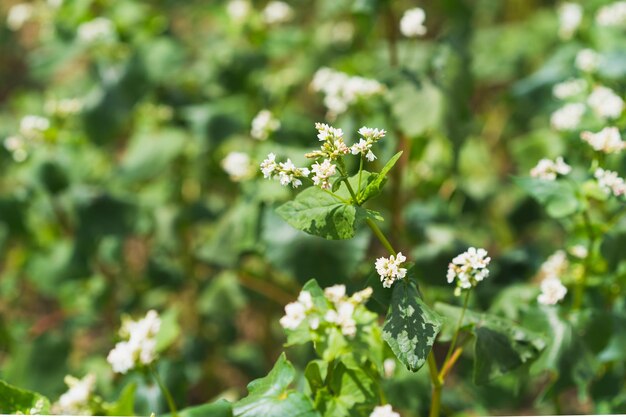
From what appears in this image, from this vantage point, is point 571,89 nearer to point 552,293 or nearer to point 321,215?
point 552,293

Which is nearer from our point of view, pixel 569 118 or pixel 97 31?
pixel 569 118

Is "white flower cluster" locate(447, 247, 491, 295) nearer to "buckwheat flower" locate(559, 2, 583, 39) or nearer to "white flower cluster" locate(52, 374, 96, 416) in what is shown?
"white flower cluster" locate(52, 374, 96, 416)

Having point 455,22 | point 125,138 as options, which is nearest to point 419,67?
point 455,22

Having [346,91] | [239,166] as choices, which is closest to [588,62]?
[346,91]

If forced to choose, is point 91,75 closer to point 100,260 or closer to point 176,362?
point 100,260

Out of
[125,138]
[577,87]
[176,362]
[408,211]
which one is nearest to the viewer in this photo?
[176,362]

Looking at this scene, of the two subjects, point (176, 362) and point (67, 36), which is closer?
point (176, 362)
